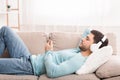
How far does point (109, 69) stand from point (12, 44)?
106 centimetres

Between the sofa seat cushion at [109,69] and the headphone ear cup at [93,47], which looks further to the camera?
the headphone ear cup at [93,47]

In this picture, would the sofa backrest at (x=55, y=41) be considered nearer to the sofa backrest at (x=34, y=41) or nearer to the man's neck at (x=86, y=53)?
the sofa backrest at (x=34, y=41)

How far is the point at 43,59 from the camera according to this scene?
2.22m

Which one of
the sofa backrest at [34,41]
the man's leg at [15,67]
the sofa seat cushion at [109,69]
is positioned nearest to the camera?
the sofa seat cushion at [109,69]

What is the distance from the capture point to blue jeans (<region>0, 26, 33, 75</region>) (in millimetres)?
2135

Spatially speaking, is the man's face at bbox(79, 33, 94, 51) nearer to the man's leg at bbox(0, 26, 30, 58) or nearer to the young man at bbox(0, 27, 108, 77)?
the young man at bbox(0, 27, 108, 77)

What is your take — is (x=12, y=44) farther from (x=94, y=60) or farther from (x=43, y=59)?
(x=94, y=60)

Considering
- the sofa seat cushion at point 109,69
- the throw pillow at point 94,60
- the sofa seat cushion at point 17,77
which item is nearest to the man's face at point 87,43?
the throw pillow at point 94,60

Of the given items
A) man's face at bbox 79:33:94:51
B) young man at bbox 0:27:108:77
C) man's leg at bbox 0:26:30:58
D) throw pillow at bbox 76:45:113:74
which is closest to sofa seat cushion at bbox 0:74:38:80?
young man at bbox 0:27:108:77

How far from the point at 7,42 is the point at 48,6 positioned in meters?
1.48

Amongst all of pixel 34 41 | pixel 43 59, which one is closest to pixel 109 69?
pixel 43 59

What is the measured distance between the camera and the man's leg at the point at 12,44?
2320 millimetres

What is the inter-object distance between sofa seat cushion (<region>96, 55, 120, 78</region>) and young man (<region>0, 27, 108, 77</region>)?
188mm

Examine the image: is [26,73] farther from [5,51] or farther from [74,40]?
[74,40]
